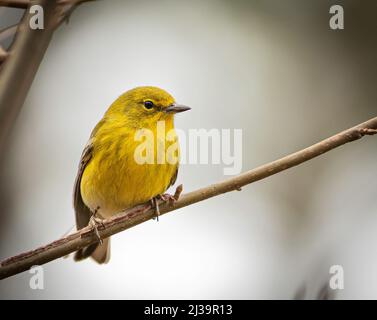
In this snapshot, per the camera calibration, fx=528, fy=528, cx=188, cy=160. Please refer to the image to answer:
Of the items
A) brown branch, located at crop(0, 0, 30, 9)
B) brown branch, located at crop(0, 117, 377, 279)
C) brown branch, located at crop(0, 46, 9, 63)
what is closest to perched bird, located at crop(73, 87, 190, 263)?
brown branch, located at crop(0, 117, 377, 279)

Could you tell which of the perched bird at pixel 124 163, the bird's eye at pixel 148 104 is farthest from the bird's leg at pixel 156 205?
the bird's eye at pixel 148 104

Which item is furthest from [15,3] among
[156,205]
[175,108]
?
[175,108]

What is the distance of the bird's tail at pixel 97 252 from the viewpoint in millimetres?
3312

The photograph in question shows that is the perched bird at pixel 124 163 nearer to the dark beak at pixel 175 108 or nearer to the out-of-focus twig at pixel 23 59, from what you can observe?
the dark beak at pixel 175 108

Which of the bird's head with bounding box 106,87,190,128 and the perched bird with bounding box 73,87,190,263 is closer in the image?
the perched bird with bounding box 73,87,190,263

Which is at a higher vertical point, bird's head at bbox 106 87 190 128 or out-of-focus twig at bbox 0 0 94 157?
bird's head at bbox 106 87 190 128

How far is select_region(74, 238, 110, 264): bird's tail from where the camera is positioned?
10.9 ft

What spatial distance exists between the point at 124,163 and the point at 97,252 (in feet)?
2.57

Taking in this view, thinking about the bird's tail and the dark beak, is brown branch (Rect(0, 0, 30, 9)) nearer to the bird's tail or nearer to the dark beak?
the dark beak

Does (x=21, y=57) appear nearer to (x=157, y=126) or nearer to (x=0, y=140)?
(x=0, y=140)

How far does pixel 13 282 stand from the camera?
12.6 ft

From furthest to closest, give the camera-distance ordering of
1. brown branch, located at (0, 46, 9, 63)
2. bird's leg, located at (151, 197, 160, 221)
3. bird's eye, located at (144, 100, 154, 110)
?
bird's eye, located at (144, 100, 154, 110), bird's leg, located at (151, 197, 160, 221), brown branch, located at (0, 46, 9, 63)

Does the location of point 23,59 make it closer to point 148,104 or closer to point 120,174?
point 120,174

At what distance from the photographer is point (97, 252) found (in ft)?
11.4
